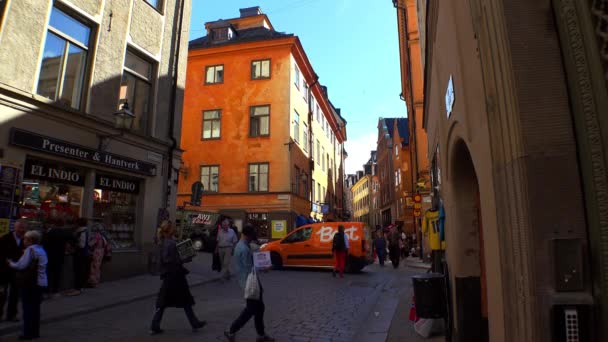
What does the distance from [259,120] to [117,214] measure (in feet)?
56.1

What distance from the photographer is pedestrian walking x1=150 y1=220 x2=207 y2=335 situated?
6.07 m

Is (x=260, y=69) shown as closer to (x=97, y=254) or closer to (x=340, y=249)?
(x=340, y=249)

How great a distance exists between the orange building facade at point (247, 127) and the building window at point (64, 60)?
52.4ft

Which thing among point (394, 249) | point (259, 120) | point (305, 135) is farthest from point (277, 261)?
point (305, 135)

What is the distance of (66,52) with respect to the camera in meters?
10.3

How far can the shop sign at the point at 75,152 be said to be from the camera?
8672 mm

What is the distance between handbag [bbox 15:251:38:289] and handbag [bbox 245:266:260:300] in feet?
10.1

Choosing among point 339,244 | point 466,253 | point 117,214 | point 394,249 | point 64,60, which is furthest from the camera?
point 394,249

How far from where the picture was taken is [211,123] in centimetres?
2880

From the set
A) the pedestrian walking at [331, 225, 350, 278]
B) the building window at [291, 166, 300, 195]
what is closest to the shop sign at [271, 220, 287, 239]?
the building window at [291, 166, 300, 195]

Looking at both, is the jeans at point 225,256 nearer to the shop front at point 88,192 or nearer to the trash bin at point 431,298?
the shop front at point 88,192

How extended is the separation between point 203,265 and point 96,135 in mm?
6984

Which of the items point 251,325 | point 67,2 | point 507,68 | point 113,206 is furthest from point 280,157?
point 507,68

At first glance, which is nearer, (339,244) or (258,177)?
(339,244)
